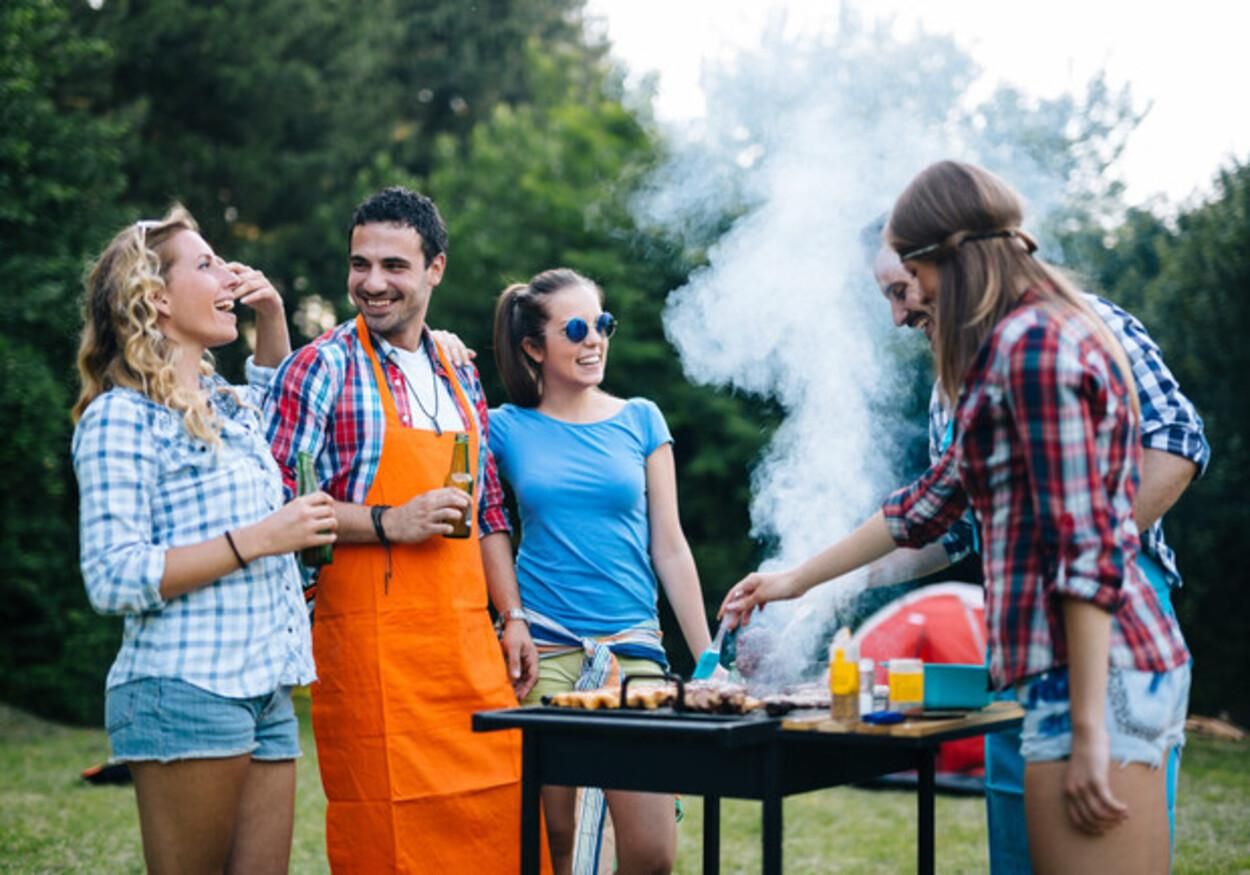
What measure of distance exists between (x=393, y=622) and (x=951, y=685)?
1.42m

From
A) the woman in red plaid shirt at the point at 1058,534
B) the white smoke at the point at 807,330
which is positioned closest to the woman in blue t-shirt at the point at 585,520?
the white smoke at the point at 807,330

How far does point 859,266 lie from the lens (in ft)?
22.1

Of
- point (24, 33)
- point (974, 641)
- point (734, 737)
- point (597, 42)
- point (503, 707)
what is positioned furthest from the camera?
point (597, 42)

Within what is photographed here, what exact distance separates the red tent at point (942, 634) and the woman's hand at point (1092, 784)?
6563 millimetres

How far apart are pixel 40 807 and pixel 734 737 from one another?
6631 millimetres

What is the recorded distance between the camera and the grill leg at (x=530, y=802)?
3266 millimetres

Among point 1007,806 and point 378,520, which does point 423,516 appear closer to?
point 378,520

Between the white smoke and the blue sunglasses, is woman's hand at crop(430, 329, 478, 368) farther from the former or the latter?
the white smoke

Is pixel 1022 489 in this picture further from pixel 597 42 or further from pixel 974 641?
pixel 597 42

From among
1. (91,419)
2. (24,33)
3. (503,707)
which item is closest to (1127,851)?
(503,707)

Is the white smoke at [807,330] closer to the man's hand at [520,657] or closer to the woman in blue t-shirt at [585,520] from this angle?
the woman in blue t-shirt at [585,520]

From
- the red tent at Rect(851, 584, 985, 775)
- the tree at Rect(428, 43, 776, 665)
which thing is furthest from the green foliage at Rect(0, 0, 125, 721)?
the red tent at Rect(851, 584, 985, 775)

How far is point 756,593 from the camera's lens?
143 inches

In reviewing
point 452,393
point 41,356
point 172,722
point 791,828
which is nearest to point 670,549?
point 452,393
